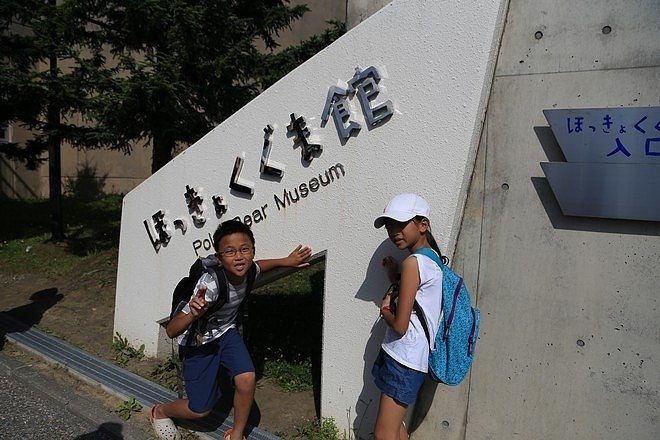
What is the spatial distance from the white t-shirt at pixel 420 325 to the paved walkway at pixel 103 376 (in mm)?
1424

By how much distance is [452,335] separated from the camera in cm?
256

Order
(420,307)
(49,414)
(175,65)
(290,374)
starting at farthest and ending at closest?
(175,65) < (290,374) < (49,414) < (420,307)

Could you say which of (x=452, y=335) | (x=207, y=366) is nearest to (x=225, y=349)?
(x=207, y=366)

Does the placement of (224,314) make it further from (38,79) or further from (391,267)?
(38,79)

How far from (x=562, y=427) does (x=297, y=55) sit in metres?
6.87

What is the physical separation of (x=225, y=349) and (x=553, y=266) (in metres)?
2.04

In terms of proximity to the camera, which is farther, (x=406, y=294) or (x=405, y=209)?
(x=405, y=209)

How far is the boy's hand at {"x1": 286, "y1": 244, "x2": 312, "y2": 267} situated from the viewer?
11.6ft

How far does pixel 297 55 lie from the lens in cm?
823

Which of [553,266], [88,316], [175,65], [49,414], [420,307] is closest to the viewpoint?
[420,307]

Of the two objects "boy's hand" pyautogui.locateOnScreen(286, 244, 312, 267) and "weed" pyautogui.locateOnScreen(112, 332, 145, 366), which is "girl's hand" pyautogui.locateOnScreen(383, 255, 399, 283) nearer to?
"boy's hand" pyautogui.locateOnScreen(286, 244, 312, 267)

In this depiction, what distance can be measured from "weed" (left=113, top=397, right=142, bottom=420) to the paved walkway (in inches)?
1.8

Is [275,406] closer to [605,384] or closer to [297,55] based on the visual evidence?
[605,384]

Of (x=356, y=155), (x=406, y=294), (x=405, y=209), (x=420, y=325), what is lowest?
(x=420, y=325)
